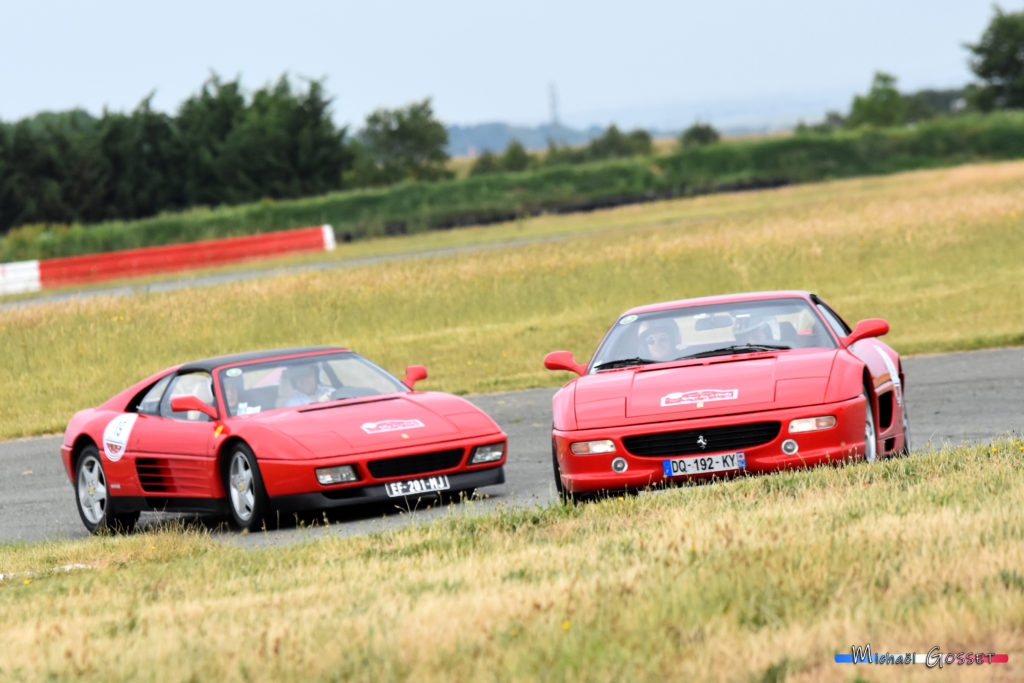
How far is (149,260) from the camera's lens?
42250 millimetres

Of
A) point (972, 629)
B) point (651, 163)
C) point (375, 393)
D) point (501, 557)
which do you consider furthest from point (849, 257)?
point (651, 163)

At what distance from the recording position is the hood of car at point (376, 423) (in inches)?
388

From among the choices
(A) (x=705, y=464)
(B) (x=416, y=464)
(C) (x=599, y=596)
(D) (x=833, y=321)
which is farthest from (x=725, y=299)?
(C) (x=599, y=596)

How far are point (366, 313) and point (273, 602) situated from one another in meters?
19.6

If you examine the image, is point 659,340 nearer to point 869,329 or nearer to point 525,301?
point 869,329

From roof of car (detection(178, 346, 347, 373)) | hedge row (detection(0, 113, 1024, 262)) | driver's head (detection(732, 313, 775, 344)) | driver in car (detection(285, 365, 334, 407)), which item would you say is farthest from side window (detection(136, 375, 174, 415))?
hedge row (detection(0, 113, 1024, 262))

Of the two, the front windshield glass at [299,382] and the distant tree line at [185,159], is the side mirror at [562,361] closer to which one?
the front windshield glass at [299,382]

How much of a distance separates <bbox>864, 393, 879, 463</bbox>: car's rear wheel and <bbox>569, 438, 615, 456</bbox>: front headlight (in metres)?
1.55

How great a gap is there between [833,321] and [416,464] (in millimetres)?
3088

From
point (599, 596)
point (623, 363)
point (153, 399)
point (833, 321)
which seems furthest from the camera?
point (153, 399)

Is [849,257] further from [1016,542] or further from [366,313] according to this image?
[1016,542]

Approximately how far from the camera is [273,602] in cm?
595

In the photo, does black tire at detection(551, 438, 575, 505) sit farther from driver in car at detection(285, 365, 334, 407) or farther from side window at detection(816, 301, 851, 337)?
driver in car at detection(285, 365, 334, 407)

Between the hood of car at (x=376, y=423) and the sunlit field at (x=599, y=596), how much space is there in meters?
1.95
